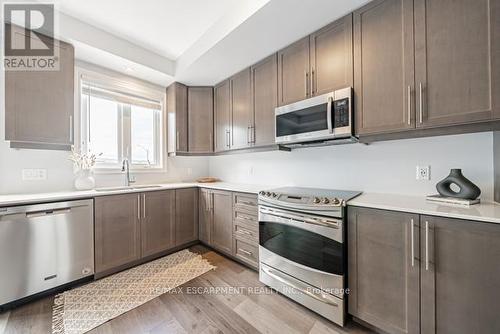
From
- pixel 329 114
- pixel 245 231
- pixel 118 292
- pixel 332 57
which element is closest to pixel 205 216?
pixel 245 231

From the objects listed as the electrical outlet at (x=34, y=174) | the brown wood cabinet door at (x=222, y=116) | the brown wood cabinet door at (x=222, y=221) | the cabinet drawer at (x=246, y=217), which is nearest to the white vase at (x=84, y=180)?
the electrical outlet at (x=34, y=174)

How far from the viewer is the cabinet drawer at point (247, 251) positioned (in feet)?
7.34

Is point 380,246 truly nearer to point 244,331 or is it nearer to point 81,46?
point 244,331

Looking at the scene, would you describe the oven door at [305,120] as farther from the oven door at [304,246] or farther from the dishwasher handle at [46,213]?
the dishwasher handle at [46,213]

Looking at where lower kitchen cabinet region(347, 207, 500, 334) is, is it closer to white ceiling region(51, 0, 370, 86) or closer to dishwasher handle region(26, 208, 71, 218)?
white ceiling region(51, 0, 370, 86)

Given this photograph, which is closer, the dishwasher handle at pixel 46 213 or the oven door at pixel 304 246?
the oven door at pixel 304 246

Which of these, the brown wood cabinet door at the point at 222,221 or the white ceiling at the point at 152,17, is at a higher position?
the white ceiling at the point at 152,17

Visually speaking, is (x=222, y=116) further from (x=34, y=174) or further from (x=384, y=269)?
(x=384, y=269)

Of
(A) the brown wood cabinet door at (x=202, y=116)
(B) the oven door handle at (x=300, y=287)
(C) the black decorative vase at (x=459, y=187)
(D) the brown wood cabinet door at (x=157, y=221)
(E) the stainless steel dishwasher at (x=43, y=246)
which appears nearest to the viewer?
(C) the black decorative vase at (x=459, y=187)

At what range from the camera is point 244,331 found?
1482 millimetres

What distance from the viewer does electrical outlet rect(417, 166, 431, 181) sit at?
5.45ft

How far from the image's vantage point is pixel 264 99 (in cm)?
246

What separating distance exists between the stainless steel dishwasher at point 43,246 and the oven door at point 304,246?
1.82 meters

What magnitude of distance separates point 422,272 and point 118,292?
98.4 inches
